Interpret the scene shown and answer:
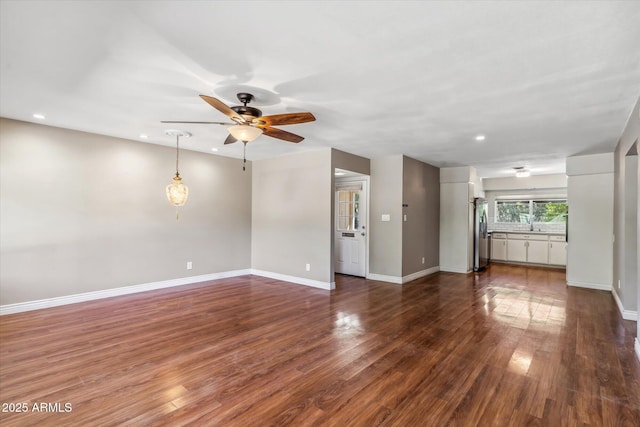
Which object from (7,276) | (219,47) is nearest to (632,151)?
(219,47)

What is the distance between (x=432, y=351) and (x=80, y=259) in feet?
15.9

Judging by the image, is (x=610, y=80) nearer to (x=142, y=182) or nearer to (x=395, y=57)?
(x=395, y=57)

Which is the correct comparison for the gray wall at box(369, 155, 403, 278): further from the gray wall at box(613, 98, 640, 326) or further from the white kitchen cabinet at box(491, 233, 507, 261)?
the white kitchen cabinet at box(491, 233, 507, 261)

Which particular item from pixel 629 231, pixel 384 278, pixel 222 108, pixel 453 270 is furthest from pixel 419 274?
pixel 222 108

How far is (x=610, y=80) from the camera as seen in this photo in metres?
2.61

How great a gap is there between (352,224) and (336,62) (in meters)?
4.57

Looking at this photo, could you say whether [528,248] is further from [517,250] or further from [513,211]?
[513,211]

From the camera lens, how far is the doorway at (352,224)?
6.49 metres

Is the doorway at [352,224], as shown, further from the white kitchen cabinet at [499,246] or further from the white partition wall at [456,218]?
the white kitchen cabinet at [499,246]

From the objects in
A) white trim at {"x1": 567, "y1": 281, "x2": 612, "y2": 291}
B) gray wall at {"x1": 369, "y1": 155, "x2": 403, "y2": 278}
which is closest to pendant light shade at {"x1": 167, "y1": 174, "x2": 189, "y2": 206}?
gray wall at {"x1": 369, "y1": 155, "x2": 403, "y2": 278}

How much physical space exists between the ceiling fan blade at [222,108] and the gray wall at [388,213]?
147 inches

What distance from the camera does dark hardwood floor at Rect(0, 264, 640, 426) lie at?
209cm

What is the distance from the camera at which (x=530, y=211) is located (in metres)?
9.20

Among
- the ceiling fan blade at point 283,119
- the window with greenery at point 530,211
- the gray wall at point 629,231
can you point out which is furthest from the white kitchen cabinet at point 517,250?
the ceiling fan blade at point 283,119
